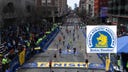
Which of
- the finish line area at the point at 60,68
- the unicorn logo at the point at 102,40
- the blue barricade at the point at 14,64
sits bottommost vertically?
the finish line area at the point at 60,68

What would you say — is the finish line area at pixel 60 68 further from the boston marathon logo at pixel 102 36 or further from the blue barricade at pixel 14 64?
the boston marathon logo at pixel 102 36

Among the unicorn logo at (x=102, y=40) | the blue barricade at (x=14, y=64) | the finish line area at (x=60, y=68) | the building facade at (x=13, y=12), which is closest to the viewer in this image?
the unicorn logo at (x=102, y=40)

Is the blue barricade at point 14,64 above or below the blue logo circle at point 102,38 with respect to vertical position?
below

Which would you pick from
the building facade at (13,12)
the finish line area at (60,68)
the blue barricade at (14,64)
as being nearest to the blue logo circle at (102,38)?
the blue barricade at (14,64)

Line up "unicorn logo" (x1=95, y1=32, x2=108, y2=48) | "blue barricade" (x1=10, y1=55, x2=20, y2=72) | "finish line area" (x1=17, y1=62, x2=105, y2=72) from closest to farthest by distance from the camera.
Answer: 1. "unicorn logo" (x1=95, y1=32, x2=108, y2=48)
2. "blue barricade" (x1=10, y1=55, x2=20, y2=72)
3. "finish line area" (x1=17, y1=62, x2=105, y2=72)

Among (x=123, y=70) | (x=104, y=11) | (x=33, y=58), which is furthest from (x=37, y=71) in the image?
(x=104, y=11)

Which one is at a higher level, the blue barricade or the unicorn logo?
the unicorn logo

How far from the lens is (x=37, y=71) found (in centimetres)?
3619

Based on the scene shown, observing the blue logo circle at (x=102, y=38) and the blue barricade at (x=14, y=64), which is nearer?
the blue logo circle at (x=102, y=38)

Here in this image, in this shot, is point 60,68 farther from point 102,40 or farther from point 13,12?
point 13,12

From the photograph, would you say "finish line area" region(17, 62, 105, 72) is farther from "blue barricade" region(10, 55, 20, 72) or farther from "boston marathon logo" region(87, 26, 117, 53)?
"boston marathon logo" region(87, 26, 117, 53)

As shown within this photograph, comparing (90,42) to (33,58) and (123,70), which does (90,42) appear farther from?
(33,58)

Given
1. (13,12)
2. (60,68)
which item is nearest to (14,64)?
(60,68)

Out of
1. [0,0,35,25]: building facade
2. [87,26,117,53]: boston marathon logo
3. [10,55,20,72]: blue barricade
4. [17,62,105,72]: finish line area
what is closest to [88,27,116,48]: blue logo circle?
[87,26,117,53]: boston marathon logo
